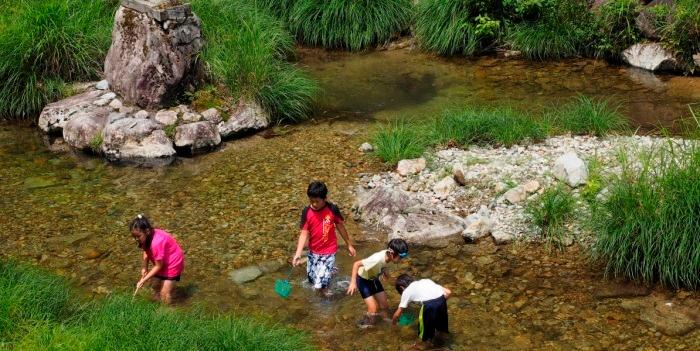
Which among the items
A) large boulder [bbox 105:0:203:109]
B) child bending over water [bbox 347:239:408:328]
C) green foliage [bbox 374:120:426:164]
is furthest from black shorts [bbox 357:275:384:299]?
large boulder [bbox 105:0:203:109]

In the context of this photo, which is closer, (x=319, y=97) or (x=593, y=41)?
(x=319, y=97)

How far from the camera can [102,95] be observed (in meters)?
12.7

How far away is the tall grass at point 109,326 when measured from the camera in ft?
20.1

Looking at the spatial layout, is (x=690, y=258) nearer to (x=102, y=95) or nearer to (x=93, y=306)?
(x=93, y=306)

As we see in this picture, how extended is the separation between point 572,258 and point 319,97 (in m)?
6.45

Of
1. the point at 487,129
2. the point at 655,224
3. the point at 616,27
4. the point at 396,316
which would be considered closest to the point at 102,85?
the point at 487,129

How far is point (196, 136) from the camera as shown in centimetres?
1166

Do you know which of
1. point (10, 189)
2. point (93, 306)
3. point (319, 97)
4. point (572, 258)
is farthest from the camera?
point (319, 97)

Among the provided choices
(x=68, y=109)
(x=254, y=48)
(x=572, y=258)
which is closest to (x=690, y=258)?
(x=572, y=258)

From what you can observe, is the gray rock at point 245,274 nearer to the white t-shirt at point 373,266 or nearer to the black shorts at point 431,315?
the white t-shirt at point 373,266

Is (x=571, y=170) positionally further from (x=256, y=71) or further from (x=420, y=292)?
(x=256, y=71)

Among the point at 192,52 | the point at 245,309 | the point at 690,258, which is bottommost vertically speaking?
the point at 245,309

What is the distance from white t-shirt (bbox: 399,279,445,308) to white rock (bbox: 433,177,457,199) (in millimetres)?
2870

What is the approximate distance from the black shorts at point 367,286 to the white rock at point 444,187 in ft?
8.34
